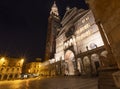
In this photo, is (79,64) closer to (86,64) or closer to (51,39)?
(86,64)

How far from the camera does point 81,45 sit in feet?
91.7

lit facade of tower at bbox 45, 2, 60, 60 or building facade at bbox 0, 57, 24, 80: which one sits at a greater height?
lit facade of tower at bbox 45, 2, 60, 60

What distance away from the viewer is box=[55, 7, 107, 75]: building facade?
20547 mm

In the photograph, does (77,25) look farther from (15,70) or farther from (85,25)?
(15,70)

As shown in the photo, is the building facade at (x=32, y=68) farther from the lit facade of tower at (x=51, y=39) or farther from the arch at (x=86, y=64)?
the arch at (x=86, y=64)

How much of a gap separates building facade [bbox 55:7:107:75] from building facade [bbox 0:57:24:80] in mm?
21238

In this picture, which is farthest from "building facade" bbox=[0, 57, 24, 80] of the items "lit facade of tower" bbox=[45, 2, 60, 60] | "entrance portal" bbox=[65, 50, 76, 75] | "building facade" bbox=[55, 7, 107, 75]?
"entrance portal" bbox=[65, 50, 76, 75]

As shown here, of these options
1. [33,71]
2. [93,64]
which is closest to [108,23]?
[93,64]

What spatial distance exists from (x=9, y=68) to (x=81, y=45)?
112ft

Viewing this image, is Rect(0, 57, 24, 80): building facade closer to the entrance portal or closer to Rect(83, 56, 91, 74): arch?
the entrance portal

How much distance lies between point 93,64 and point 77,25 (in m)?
15.8

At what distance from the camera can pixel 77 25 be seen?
3139 centimetres

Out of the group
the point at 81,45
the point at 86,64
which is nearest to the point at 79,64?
the point at 86,64

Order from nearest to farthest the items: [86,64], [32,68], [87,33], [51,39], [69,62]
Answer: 1. [86,64]
2. [87,33]
3. [69,62]
4. [51,39]
5. [32,68]
